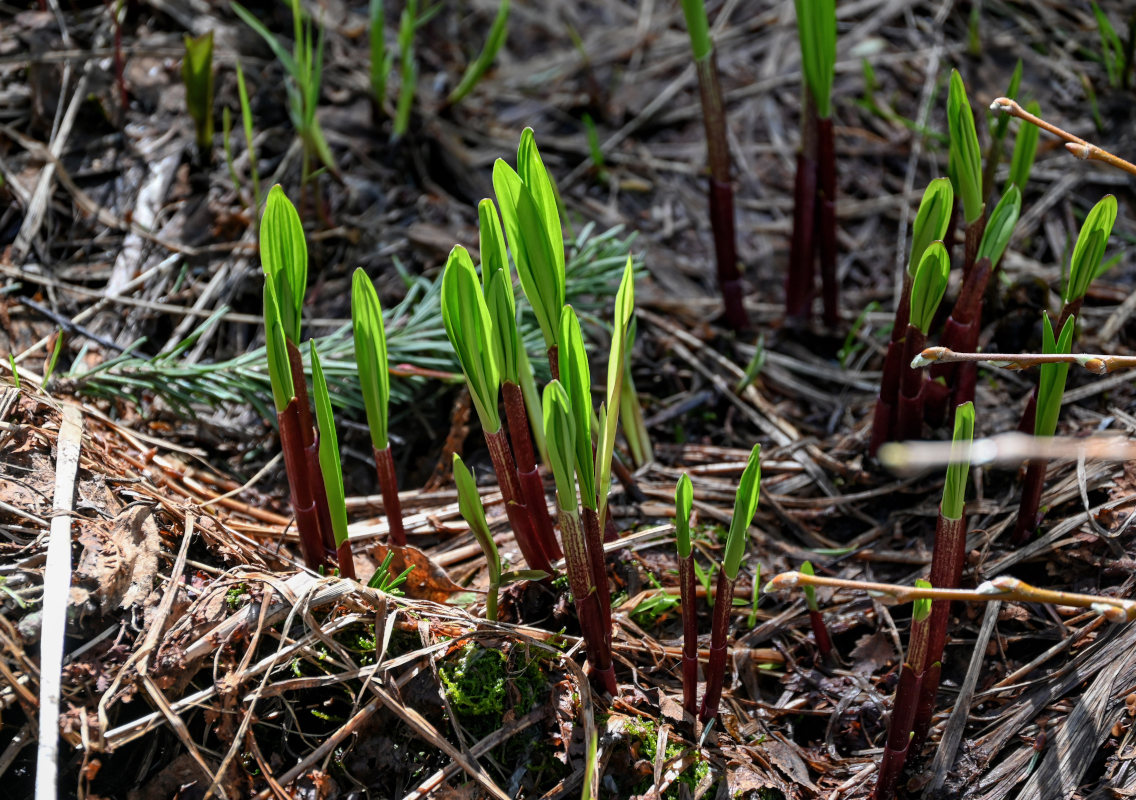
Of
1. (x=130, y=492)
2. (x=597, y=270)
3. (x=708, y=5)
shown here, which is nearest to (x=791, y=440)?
(x=597, y=270)

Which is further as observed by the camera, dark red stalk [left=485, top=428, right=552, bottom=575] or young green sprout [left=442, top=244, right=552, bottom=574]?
dark red stalk [left=485, top=428, right=552, bottom=575]

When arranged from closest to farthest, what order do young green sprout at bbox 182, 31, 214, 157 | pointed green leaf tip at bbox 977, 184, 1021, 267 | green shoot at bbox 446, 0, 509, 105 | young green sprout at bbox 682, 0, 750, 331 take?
pointed green leaf tip at bbox 977, 184, 1021, 267
young green sprout at bbox 682, 0, 750, 331
young green sprout at bbox 182, 31, 214, 157
green shoot at bbox 446, 0, 509, 105

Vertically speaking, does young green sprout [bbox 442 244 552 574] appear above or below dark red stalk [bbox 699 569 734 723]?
above

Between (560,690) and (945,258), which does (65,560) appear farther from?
(945,258)

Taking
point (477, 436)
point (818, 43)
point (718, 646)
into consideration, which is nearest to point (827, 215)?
point (818, 43)

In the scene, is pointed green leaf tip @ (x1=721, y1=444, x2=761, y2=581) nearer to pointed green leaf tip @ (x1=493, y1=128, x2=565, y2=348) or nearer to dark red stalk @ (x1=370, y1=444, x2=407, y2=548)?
pointed green leaf tip @ (x1=493, y1=128, x2=565, y2=348)

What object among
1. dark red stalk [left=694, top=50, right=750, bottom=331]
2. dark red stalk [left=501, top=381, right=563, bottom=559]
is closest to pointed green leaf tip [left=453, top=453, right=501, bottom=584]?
dark red stalk [left=501, top=381, right=563, bottom=559]
